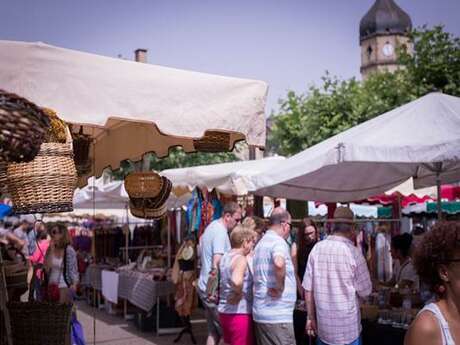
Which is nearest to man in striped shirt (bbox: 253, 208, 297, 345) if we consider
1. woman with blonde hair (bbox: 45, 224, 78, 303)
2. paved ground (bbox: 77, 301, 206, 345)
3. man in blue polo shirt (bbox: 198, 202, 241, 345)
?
man in blue polo shirt (bbox: 198, 202, 241, 345)

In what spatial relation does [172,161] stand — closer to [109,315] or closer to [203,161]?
[203,161]

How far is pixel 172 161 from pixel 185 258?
A: 803 inches

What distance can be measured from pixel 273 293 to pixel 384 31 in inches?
3512

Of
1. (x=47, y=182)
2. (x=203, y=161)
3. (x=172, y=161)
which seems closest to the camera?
(x=47, y=182)

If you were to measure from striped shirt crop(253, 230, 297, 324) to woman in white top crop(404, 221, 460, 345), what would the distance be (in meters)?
3.03

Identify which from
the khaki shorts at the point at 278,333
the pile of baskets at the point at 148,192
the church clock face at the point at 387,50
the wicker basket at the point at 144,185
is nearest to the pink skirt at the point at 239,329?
the khaki shorts at the point at 278,333

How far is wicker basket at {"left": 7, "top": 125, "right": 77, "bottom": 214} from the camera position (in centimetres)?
305

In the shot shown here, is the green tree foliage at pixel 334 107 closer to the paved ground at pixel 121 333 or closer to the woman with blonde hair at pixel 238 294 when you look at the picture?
the paved ground at pixel 121 333

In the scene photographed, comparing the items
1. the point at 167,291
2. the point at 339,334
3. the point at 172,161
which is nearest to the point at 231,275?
the point at 339,334

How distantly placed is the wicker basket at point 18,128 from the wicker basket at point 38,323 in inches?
71.5

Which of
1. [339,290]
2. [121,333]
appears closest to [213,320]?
[339,290]

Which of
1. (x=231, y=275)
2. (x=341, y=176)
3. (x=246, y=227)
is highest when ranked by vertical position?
(x=341, y=176)

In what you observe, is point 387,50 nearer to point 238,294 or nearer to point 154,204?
point 238,294

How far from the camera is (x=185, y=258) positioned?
399 inches
